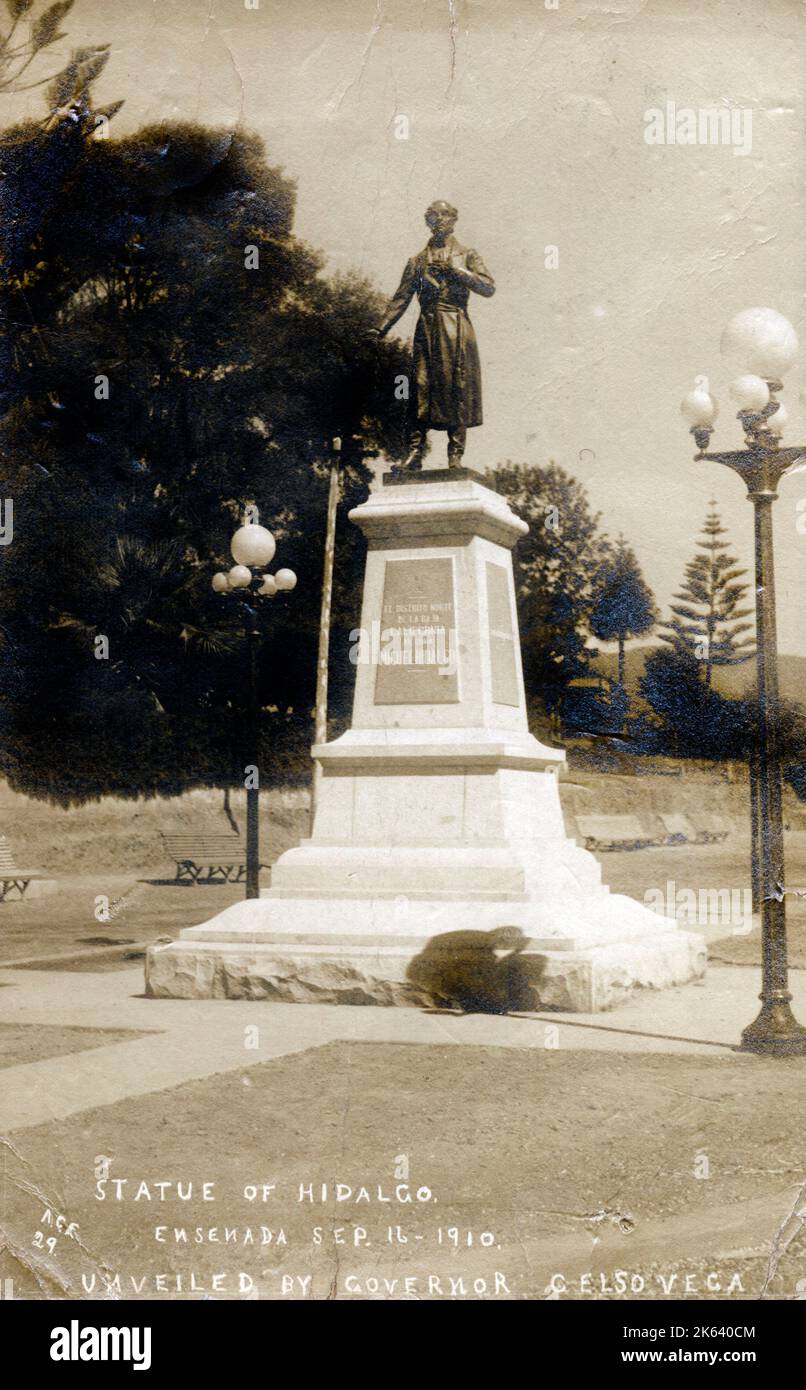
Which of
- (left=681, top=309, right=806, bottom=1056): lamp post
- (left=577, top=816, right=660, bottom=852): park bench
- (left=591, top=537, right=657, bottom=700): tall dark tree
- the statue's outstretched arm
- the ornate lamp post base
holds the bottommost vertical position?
the ornate lamp post base

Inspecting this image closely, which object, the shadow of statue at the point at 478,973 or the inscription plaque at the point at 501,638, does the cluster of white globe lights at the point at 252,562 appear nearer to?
the inscription plaque at the point at 501,638

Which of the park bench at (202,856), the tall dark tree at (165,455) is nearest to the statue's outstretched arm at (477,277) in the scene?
the tall dark tree at (165,455)

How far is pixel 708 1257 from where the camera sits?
4879 millimetres

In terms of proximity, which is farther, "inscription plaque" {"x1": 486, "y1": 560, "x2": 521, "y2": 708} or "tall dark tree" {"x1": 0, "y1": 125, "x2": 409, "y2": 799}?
"tall dark tree" {"x1": 0, "y1": 125, "x2": 409, "y2": 799}

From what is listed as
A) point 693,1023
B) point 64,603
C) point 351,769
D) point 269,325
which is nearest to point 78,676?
point 64,603

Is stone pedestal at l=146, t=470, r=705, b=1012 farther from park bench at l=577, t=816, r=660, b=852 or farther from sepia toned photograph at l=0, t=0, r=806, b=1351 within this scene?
park bench at l=577, t=816, r=660, b=852

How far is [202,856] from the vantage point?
78.3ft

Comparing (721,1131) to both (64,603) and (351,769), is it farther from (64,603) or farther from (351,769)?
(64,603)

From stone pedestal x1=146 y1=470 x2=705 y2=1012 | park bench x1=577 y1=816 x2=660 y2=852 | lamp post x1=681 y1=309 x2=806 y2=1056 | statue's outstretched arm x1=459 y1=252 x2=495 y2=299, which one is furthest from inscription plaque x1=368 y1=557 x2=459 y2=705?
park bench x1=577 y1=816 x2=660 y2=852

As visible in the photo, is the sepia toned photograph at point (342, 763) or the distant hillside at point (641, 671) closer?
the sepia toned photograph at point (342, 763)

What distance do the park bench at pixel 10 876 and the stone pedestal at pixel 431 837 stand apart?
1025 centimetres

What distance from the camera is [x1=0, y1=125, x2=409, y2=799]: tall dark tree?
2270cm

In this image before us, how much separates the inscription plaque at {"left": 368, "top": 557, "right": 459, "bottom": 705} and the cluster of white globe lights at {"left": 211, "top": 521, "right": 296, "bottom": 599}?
7.94 ft

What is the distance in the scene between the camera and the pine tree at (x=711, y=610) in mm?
23797
